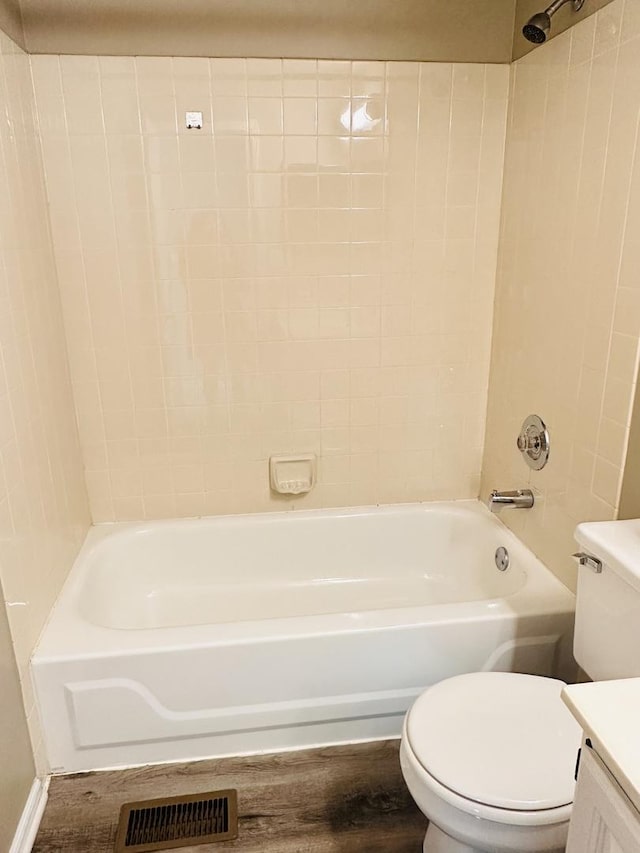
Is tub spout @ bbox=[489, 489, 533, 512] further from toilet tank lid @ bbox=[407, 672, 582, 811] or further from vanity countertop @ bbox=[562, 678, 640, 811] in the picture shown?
vanity countertop @ bbox=[562, 678, 640, 811]

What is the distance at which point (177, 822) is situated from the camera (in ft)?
5.31

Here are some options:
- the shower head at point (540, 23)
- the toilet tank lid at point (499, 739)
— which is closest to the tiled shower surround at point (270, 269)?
the shower head at point (540, 23)

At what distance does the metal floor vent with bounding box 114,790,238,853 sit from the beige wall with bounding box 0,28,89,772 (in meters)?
0.33

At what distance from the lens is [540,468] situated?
200cm

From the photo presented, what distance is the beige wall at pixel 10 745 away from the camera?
1.45 meters

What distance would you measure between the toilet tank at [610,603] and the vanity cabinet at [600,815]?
0.43 m

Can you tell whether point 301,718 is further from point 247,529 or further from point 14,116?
point 14,116

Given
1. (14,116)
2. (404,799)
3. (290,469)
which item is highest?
(14,116)

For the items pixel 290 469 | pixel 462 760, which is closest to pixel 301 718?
pixel 462 760

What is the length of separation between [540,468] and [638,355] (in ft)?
1.92

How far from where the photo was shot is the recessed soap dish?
2.37 metres

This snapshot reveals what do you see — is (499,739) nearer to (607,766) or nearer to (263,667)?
(607,766)

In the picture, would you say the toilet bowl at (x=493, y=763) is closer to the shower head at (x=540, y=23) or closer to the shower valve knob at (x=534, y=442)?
the shower valve knob at (x=534, y=442)

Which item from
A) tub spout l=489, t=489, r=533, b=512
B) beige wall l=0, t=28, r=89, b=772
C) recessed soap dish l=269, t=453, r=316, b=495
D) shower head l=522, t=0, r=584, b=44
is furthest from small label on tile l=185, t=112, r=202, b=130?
tub spout l=489, t=489, r=533, b=512
